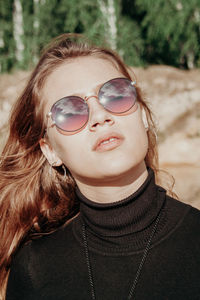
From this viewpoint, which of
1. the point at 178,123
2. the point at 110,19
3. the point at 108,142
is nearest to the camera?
the point at 108,142

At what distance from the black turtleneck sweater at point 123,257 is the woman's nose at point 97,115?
395 millimetres

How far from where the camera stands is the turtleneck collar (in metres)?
1.82

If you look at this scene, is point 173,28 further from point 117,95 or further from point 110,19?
point 117,95

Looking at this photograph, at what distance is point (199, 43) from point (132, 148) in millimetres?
9160

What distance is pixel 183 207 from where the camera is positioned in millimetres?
1846

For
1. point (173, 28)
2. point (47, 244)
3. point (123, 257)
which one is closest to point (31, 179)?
point (47, 244)

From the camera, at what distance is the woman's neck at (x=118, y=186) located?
183 centimetres

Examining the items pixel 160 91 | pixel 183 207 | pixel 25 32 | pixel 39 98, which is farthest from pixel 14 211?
pixel 25 32

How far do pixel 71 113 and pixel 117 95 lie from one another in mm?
258

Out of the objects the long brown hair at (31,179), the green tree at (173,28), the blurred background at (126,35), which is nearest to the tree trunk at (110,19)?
the blurred background at (126,35)

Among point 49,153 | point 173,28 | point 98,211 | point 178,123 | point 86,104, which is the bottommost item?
point 178,123

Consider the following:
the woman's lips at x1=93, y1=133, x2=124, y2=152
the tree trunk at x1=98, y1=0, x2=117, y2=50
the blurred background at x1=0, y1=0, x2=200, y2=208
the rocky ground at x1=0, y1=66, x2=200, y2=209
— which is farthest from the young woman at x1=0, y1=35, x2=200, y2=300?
the tree trunk at x1=98, y1=0, x2=117, y2=50

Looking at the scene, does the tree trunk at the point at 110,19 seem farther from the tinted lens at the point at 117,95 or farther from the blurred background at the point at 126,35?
the tinted lens at the point at 117,95

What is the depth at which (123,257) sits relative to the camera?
5.89ft
